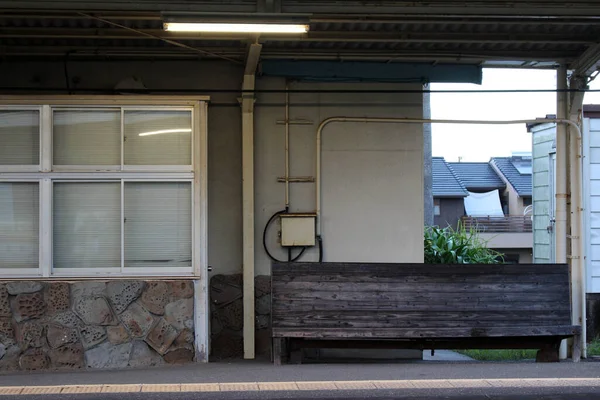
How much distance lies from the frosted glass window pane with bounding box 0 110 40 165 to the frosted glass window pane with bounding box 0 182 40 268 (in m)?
0.32

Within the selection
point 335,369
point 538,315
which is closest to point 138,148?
point 335,369

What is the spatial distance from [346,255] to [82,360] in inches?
149

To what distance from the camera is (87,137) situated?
937 centimetres

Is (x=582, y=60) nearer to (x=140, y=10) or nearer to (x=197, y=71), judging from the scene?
(x=197, y=71)

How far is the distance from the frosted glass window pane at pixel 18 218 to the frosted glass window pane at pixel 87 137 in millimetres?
548

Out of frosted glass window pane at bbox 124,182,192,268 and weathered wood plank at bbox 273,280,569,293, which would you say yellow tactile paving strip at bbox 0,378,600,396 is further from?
frosted glass window pane at bbox 124,182,192,268

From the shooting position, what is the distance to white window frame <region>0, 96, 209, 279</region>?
9180 mm

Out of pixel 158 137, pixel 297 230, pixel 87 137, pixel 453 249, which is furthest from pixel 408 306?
pixel 87 137

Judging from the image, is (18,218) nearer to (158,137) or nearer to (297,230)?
(158,137)

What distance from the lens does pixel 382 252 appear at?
10516mm

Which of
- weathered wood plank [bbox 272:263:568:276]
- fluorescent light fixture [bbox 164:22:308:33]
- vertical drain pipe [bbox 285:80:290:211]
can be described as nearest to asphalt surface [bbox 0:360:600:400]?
weathered wood plank [bbox 272:263:568:276]

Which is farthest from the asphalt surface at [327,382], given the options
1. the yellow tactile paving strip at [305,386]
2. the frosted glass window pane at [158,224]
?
the frosted glass window pane at [158,224]

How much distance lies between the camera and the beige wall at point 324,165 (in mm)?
10375

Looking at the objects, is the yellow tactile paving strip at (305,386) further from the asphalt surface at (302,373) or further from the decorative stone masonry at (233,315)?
the decorative stone masonry at (233,315)
